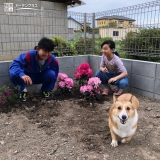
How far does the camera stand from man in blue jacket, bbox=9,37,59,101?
3193mm

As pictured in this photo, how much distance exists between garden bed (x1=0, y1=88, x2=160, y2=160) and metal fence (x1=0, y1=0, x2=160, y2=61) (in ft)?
4.65

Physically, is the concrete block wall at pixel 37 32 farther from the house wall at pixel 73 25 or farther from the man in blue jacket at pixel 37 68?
the man in blue jacket at pixel 37 68

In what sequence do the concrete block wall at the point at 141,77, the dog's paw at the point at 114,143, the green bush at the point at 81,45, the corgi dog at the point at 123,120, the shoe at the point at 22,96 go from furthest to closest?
the green bush at the point at 81,45 < the concrete block wall at the point at 141,77 < the shoe at the point at 22,96 < the dog's paw at the point at 114,143 < the corgi dog at the point at 123,120

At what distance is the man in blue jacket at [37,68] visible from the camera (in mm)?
3193

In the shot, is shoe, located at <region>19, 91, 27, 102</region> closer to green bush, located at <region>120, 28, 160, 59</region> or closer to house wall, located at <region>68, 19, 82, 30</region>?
house wall, located at <region>68, 19, 82, 30</region>


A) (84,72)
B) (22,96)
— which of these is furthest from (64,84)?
(22,96)

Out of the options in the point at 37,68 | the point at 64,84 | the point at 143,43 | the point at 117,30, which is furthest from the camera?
the point at 117,30

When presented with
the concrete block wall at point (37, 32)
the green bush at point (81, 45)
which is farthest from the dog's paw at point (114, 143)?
the green bush at point (81, 45)

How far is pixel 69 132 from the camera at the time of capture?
2594mm

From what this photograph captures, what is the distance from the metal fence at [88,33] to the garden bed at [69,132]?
142 centimetres

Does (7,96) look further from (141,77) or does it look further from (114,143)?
(141,77)

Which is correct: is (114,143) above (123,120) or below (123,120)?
below

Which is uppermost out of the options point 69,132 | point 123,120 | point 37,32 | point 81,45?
point 37,32

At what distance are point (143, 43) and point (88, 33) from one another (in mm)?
1680
